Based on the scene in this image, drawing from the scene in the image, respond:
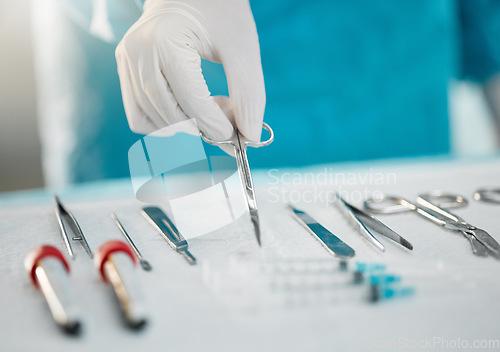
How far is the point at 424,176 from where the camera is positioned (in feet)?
3.01

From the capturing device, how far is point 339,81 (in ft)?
5.07

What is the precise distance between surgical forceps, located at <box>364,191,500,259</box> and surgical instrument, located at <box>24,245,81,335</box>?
45cm

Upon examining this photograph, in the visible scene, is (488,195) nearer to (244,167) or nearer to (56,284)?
(244,167)

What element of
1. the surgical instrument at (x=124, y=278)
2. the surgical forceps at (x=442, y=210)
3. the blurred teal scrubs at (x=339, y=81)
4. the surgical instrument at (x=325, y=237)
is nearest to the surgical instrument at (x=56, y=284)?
the surgical instrument at (x=124, y=278)

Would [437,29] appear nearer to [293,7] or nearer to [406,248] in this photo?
[293,7]

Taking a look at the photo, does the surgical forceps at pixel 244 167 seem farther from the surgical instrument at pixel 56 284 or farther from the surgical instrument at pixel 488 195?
the surgical instrument at pixel 488 195

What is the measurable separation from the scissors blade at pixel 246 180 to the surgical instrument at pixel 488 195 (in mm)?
415

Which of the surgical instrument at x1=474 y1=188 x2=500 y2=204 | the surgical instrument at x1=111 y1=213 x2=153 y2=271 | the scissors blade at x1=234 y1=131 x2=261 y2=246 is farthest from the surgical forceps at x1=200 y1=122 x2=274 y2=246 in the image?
the surgical instrument at x1=474 y1=188 x2=500 y2=204

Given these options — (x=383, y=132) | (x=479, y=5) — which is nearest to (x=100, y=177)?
(x=383, y=132)

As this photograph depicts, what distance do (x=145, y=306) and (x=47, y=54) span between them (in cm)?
126

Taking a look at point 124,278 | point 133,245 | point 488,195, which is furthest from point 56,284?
point 488,195

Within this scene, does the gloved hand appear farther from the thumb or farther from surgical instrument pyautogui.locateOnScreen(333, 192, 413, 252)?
surgical instrument pyautogui.locateOnScreen(333, 192, 413, 252)

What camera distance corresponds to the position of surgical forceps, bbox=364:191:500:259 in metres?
0.53

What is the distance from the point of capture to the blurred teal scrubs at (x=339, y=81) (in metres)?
1.40
